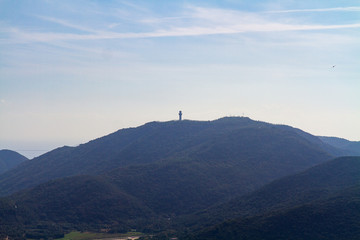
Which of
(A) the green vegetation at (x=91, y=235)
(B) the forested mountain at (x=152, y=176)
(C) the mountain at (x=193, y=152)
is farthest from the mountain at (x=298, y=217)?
(C) the mountain at (x=193, y=152)

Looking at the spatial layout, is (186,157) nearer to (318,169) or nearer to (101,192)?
(101,192)

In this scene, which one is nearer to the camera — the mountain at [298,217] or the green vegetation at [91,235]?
the mountain at [298,217]

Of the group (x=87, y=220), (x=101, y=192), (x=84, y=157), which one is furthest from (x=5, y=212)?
(x=84, y=157)

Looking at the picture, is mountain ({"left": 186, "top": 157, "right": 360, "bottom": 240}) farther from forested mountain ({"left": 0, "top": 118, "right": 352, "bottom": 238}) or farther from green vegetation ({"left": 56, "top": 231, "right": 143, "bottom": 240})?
green vegetation ({"left": 56, "top": 231, "right": 143, "bottom": 240})

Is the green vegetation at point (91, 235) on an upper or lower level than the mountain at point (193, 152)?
lower

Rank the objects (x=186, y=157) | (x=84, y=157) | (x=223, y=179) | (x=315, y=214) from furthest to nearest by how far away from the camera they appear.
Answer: (x=84, y=157) → (x=186, y=157) → (x=223, y=179) → (x=315, y=214)

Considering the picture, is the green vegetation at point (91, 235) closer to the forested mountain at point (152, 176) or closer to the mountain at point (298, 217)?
the forested mountain at point (152, 176)

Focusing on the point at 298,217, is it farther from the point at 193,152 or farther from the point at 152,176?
the point at 193,152

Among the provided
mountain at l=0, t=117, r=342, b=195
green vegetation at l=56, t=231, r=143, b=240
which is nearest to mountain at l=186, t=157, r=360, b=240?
green vegetation at l=56, t=231, r=143, b=240

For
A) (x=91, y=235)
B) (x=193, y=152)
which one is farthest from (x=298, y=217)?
(x=193, y=152)
